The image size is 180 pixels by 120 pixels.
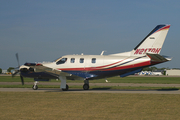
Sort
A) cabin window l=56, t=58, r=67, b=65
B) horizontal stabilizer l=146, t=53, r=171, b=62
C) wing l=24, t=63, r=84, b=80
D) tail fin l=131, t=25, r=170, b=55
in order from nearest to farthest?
horizontal stabilizer l=146, t=53, r=171, b=62, wing l=24, t=63, r=84, b=80, tail fin l=131, t=25, r=170, b=55, cabin window l=56, t=58, r=67, b=65

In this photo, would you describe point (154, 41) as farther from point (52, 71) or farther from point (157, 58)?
point (52, 71)

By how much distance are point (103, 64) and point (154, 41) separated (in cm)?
581

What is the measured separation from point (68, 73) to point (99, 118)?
13857 mm

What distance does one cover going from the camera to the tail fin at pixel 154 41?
22188mm

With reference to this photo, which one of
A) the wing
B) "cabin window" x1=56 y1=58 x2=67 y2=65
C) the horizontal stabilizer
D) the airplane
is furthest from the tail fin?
"cabin window" x1=56 y1=58 x2=67 y2=65

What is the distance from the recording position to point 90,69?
915 inches

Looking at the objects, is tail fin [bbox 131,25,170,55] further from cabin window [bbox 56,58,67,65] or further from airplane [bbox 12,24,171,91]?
cabin window [bbox 56,58,67,65]

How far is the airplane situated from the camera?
72.8 ft

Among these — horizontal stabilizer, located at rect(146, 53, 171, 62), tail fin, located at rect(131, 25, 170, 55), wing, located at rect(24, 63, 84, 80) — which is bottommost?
wing, located at rect(24, 63, 84, 80)

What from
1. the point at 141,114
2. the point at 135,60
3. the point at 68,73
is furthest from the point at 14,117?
the point at 135,60

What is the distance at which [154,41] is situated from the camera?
22.4 m

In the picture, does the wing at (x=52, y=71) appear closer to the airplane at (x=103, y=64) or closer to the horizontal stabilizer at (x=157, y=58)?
the airplane at (x=103, y=64)

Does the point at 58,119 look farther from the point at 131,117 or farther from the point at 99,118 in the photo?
the point at 131,117

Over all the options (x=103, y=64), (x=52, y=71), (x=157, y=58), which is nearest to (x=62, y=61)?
(x=52, y=71)
